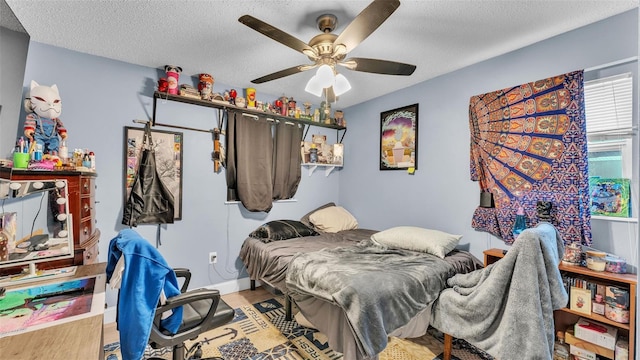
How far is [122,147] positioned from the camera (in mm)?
2461

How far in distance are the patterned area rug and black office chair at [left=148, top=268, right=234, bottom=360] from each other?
460mm

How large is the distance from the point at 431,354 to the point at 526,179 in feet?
5.18

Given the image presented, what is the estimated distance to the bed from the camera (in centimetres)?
150

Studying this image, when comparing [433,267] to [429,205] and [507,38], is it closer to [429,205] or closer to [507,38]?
[429,205]

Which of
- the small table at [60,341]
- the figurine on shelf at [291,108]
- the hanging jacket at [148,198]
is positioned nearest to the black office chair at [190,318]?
the small table at [60,341]

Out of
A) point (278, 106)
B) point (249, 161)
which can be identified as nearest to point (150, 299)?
point (249, 161)

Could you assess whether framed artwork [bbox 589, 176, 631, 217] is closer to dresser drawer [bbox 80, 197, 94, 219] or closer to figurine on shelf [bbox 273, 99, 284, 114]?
figurine on shelf [bbox 273, 99, 284, 114]

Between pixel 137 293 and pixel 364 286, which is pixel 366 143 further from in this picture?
pixel 137 293

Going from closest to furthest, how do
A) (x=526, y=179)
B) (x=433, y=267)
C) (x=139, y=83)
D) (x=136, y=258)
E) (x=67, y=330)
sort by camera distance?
(x=67, y=330) < (x=136, y=258) < (x=433, y=267) < (x=526, y=179) < (x=139, y=83)

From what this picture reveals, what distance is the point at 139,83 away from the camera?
2539 mm

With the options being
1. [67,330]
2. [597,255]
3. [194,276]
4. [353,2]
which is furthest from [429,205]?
[67,330]

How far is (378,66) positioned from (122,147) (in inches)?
94.7

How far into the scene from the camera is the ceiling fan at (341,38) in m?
1.32

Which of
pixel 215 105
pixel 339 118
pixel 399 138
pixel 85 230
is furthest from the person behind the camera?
pixel 339 118
